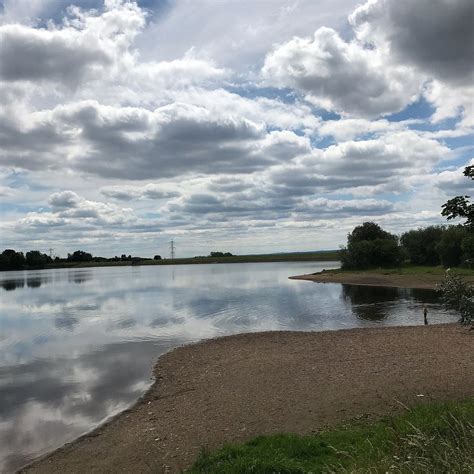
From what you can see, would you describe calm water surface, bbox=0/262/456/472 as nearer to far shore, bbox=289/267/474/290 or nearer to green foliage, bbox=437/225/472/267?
far shore, bbox=289/267/474/290

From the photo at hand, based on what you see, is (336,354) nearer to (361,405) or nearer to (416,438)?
(361,405)

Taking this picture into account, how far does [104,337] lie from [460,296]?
21934mm

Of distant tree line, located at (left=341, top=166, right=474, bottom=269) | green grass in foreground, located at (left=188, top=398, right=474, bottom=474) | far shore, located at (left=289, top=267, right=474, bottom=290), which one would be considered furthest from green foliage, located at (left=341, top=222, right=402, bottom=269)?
green grass in foreground, located at (left=188, top=398, right=474, bottom=474)

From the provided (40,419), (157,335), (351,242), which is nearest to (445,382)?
(40,419)

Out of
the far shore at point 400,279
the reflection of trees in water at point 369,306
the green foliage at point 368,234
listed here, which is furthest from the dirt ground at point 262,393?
the green foliage at point 368,234

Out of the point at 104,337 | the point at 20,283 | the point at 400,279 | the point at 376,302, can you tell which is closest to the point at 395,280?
the point at 400,279

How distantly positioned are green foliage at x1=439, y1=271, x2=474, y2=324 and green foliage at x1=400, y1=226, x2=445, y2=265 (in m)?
88.7

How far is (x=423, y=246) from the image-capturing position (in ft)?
325

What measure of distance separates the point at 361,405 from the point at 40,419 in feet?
30.0

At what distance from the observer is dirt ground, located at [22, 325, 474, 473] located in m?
10.2

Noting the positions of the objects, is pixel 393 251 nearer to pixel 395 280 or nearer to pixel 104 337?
pixel 395 280

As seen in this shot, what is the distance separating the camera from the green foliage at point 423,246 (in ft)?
317

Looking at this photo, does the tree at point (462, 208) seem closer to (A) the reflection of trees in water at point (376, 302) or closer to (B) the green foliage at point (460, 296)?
(B) the green foliage at point (460, 296)

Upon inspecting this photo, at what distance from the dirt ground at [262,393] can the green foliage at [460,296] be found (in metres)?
1.91
